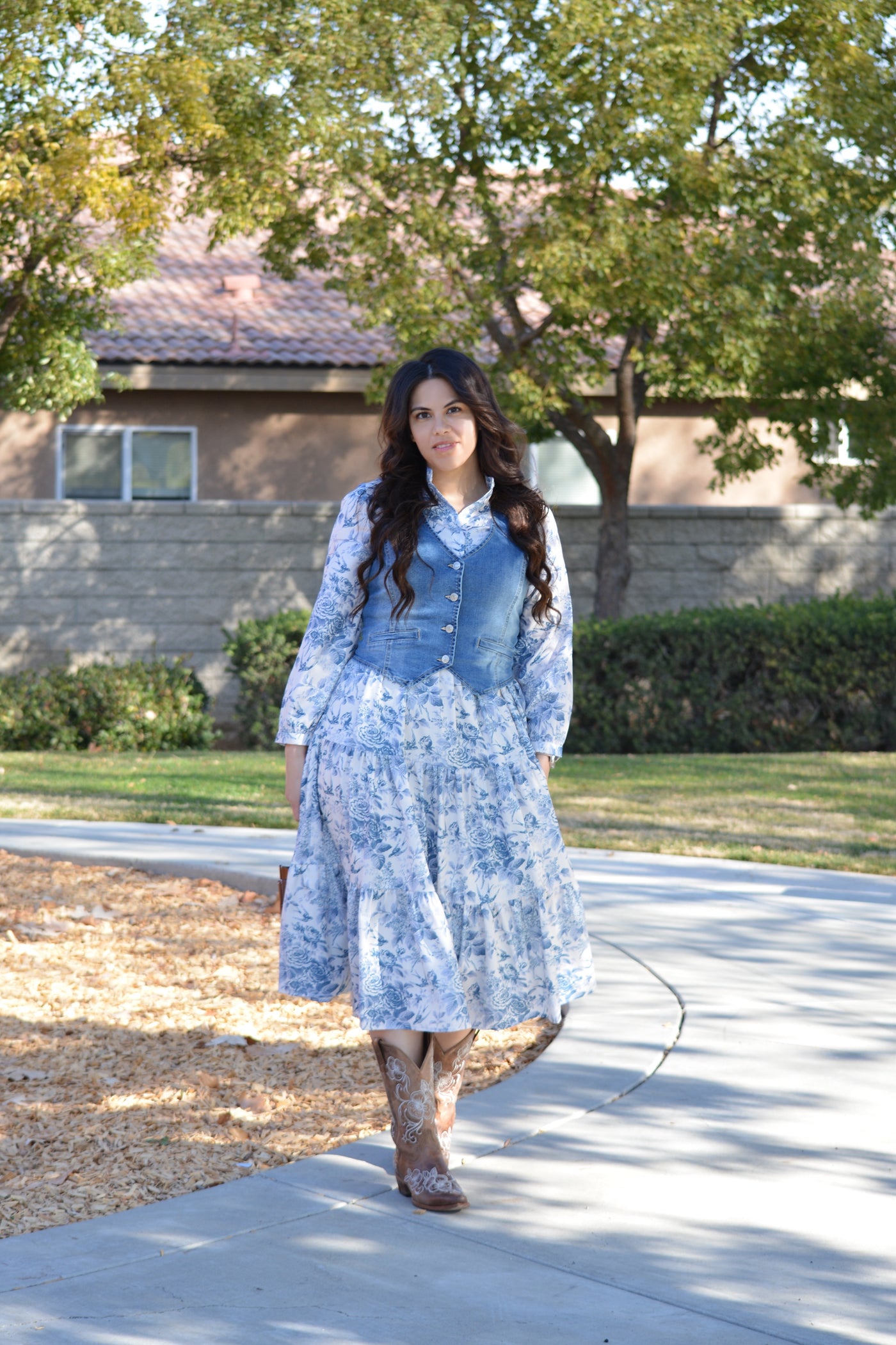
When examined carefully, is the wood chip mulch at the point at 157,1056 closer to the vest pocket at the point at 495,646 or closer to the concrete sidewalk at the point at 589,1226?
the concrete sidewalk at the point at 589,1226

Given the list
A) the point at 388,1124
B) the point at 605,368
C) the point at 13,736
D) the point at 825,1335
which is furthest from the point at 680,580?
the point at 825,1335

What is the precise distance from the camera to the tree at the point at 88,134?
891 centimetres

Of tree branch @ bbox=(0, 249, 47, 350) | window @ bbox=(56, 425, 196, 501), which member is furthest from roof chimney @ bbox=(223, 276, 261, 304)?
tree branch @ bbox=(0, 249, 47, 350)

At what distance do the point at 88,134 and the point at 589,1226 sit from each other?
8026 millimetres

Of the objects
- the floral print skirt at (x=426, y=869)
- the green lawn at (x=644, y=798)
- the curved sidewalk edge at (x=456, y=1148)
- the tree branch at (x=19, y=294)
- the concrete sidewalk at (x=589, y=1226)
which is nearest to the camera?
the concrete sidewalk at (x=589, y=1226)

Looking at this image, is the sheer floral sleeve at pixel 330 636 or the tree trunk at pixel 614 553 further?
the tree trunk at pixel 614 553

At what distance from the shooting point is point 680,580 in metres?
16.7

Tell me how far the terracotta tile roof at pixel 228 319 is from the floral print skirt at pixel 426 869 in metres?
13.4

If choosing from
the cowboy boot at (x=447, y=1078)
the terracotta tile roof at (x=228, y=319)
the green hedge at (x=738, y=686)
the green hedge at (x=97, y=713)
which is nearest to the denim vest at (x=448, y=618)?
the cowboy boot at (x=447, y=1078)

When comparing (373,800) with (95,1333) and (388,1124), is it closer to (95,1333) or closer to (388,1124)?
(388,1124)

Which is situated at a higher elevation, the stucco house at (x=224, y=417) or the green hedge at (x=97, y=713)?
the stucco house at (x=224, y=417)

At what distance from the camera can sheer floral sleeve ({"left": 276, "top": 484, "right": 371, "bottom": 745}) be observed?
3691 millimetres

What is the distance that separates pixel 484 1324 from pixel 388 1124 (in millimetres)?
1285

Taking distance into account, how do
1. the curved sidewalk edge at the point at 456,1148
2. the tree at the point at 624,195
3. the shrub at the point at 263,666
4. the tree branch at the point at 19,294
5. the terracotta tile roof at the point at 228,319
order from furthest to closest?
the terracotta tile roof at the point at 228,319 → the shrub at the point at 263,666 → the tree at the point at 624,195 → the tree branch at the point at 19,294 → the curved sidewalk edge at the point at 456,1148
